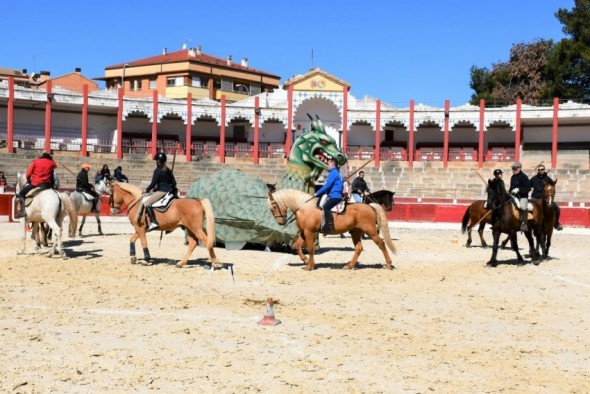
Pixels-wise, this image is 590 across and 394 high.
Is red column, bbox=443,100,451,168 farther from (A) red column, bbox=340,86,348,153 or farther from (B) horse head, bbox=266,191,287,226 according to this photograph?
(B) horse head, bbox=266,191,287,226

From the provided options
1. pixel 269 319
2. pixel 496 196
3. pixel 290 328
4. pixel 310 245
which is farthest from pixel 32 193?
pixel 496 196

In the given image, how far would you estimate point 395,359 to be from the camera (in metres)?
6.63

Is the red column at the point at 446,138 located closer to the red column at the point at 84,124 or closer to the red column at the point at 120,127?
the red column at the point at 120,127

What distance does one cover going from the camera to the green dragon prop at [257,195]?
15.4m

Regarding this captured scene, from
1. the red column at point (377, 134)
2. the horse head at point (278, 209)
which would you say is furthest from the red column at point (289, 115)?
the horse head at point (278, 209)

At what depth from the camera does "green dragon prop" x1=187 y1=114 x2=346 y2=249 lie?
15383 millimetres

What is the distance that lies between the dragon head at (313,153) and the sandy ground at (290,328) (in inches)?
101

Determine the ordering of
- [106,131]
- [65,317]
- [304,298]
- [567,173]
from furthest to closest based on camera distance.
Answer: [106,131]
[567,173]
[304,298]
[65,317]

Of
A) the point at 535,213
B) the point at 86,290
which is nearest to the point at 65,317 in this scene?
the point at 86,290

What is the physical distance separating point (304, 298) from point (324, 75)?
125ft

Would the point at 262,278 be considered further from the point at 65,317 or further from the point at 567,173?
the point at 567,173

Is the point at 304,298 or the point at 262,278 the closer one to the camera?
the point at 304,298

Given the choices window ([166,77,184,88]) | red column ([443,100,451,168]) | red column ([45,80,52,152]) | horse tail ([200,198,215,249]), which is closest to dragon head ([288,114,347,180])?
horse tail ([200,198,215,249])

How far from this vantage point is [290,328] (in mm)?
7859
